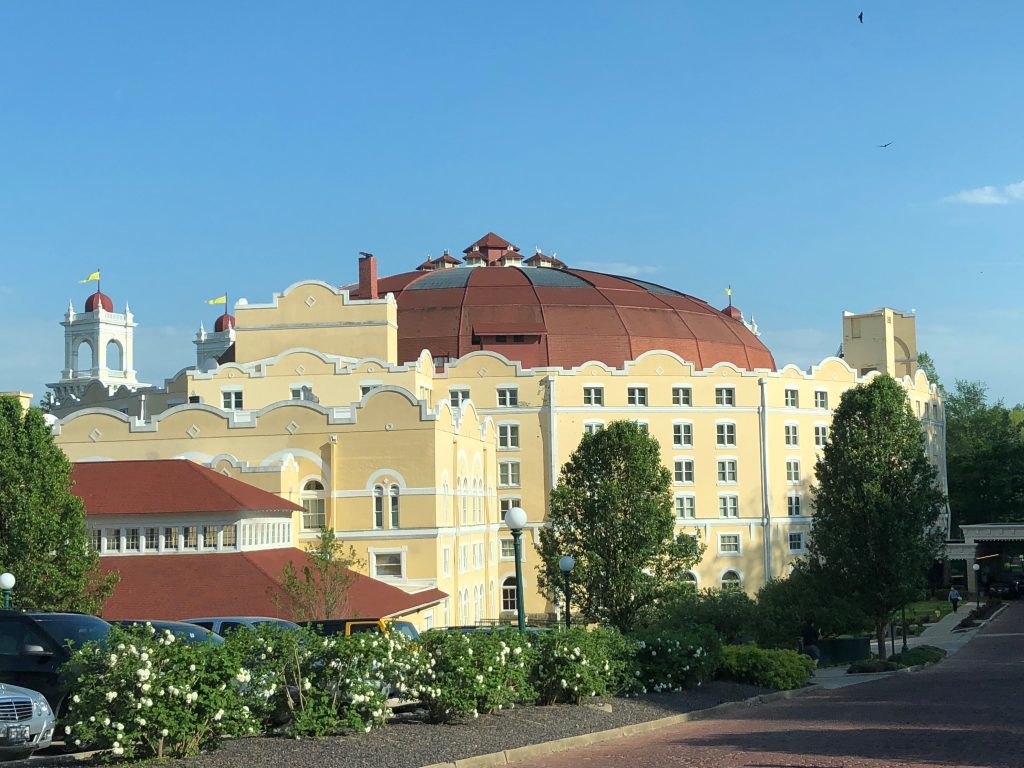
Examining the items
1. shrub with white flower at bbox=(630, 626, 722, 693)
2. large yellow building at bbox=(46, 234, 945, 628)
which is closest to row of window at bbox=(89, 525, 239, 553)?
large yellow building at bbox=(46, 234, 945, 628)

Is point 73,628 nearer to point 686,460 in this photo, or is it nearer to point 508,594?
point 508,594

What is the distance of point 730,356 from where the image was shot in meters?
96.8

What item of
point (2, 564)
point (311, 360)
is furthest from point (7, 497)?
point (311, 360)

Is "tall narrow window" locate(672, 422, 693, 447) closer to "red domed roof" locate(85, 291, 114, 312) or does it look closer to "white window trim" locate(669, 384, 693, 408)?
"white window trim" locate(669, 384, 693, 408)

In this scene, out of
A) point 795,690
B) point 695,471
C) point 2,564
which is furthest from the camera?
point 695,471

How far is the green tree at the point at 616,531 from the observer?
43.3 metres

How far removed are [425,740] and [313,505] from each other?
40329 mm

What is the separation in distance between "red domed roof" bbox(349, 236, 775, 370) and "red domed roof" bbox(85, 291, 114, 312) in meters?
48.1

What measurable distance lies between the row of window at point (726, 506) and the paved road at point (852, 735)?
53556 mm

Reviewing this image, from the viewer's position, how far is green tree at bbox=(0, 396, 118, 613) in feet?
116

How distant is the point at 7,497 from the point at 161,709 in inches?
862

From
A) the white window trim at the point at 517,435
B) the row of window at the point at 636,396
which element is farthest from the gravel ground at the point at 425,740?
→ the white window trim at the point at 517,435

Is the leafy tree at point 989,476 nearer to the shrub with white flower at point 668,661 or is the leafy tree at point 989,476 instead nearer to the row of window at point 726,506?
the row of window at point 726,506

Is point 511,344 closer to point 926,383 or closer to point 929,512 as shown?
point 926,383
